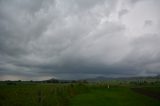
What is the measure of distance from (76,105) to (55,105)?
5491 mm

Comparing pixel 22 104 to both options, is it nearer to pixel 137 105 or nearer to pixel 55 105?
pixel 55 105

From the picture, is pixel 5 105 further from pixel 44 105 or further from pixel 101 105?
pixel 101 105

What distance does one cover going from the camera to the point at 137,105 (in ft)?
124

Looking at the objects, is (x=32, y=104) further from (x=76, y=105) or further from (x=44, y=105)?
(x=76, y=105)

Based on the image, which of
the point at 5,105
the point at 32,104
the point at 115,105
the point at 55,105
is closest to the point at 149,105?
the point at 115,105

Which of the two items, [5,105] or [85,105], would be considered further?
[85,105]

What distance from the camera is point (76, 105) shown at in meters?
37.7

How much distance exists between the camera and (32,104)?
33219 millimetres

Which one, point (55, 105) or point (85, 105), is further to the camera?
point (85, 105)

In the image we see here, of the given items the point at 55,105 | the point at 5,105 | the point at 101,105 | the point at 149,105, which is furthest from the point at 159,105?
the point at 5,105

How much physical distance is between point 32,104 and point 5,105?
11.1 feet

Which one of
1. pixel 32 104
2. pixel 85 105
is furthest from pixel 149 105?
pixel 32 104

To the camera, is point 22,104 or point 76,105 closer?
point 22,104

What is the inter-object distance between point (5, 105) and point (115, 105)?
15.8 meters
